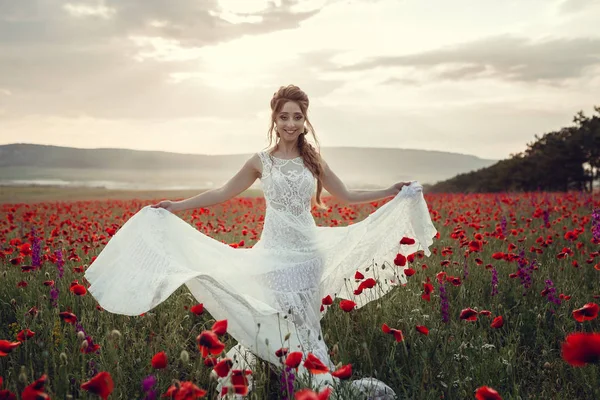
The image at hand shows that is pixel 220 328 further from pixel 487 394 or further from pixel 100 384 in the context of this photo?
pixel 487 394

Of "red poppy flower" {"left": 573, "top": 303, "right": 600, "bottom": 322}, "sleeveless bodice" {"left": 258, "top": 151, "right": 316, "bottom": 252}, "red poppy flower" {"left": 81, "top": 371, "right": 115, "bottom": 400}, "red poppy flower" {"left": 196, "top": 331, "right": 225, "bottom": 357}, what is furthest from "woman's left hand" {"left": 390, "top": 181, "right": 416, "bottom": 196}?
"red poppy flower" {"left": 81, "top": 371, "right": 115, "bottom": 400}

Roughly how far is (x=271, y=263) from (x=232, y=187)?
78 centimetres

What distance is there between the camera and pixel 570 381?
2.97 meters

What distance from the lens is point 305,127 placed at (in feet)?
13.1

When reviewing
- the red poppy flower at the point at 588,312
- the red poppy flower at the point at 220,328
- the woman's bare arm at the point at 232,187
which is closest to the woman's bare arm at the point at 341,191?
the woman's bare arm at the point at 232,187

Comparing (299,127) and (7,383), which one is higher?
(299,127)

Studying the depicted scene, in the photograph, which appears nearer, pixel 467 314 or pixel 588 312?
pixel 588 312

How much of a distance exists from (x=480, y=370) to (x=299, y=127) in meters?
2.16

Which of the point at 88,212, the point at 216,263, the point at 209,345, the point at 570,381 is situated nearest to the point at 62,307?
the point at 216,263

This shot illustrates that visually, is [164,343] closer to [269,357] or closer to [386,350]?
[269,357]

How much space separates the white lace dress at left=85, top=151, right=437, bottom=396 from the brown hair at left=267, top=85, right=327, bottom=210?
0.31ft

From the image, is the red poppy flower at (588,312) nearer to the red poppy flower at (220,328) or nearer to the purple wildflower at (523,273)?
the purple wildflower at (523,273)

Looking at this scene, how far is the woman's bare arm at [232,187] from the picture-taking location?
12.5 ft

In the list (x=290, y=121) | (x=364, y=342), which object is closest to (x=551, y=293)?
(x=364, y=342)
